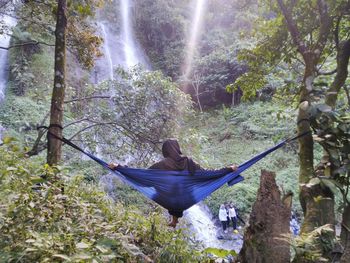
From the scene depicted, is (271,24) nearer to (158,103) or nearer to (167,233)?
(158,103)

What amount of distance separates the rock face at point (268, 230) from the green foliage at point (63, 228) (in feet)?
1.00

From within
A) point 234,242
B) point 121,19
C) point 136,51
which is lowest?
point 234,242

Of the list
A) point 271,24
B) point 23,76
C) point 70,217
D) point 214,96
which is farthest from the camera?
point 214,96

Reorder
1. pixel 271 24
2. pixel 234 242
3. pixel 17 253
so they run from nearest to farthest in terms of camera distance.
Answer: pixel 17 253
pixel 271 24
pixel 234 242

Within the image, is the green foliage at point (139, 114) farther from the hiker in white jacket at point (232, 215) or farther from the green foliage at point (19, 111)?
the green foliage at point (19, 111)

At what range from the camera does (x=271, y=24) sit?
9.51 ft

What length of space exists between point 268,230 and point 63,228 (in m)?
0.95

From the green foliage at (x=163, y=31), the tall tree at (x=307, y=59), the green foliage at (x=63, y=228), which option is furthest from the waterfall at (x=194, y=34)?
the green foliage at (x=63, y=228)

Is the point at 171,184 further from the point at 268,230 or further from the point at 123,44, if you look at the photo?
the point at 123,44

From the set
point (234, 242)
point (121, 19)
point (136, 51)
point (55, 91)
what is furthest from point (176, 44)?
point (55, 91)

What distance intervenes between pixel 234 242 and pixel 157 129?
4.00 m

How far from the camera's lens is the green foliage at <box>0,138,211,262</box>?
48.4 inches

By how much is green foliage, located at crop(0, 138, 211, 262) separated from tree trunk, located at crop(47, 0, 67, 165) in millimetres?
313

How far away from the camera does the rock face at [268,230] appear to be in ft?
5.16
